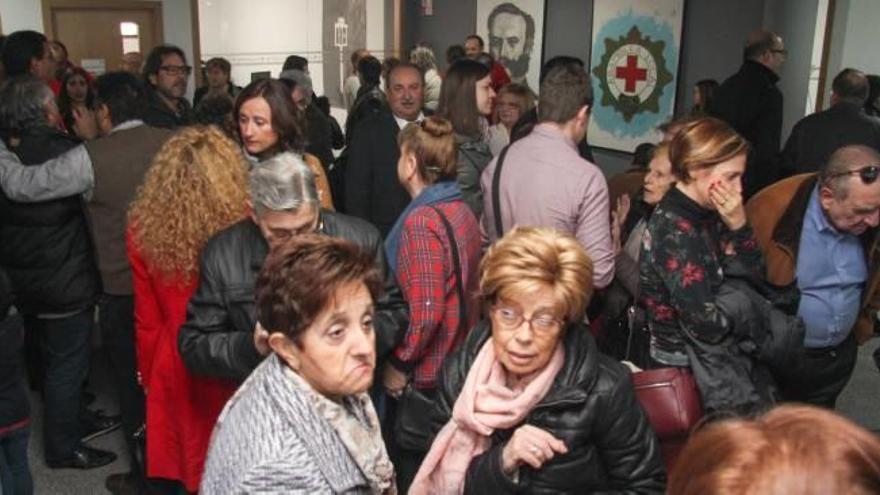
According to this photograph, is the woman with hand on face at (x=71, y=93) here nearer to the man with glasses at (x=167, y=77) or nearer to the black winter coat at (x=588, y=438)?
the man with glasses at (x=167, y=77)

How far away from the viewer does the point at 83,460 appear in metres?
3.23

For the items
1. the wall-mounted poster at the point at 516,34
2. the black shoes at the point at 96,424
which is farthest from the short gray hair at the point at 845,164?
the wall-mounted poster at the point at 516,34

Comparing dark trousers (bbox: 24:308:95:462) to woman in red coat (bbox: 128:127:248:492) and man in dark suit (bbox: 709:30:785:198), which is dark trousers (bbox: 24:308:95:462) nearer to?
woman in red coat (bbox: 128:127:248:492)

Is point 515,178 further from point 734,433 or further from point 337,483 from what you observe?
point 734,433

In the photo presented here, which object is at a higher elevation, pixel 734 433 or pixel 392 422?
pixel 734 433

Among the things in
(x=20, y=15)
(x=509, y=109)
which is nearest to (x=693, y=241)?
(x=509, y=109)

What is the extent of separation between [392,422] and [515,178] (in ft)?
2.96

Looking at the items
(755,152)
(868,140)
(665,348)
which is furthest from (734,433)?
(755,152)

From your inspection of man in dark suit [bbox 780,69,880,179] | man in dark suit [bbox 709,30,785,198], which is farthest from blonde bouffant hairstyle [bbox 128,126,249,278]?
man in dark suit [bbox 709,30,785,198]

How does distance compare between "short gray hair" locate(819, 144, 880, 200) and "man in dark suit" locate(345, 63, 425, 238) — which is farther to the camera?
"man in dark suit" locate(345, 63, 425, 238)

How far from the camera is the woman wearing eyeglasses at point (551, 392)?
5.30 ft

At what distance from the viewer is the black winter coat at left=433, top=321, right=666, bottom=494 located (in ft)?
5.29

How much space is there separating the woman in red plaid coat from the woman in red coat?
19.5 inches

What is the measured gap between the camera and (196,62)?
6.96 meters
